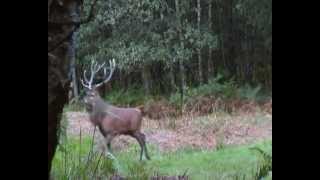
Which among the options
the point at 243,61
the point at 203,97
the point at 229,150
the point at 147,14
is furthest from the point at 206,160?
the point at 147,14

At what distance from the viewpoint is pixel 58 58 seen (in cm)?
158

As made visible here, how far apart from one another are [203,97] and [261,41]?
0.22m

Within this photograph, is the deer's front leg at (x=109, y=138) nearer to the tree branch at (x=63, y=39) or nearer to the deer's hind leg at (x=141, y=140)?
the deer's hind leg at (x=141, y=140)

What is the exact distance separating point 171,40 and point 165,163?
0.34 metres

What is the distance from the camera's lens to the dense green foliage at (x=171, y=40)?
1628 millimetres

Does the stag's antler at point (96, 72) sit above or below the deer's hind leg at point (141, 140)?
above

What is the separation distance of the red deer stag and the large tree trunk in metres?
0.07

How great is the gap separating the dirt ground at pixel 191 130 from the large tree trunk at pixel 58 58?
0.06 m

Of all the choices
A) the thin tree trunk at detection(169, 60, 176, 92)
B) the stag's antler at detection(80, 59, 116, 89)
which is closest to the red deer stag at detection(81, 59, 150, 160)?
the stag's antler at detection(80, 59, 116, 89)

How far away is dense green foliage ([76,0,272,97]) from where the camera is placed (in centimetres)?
163

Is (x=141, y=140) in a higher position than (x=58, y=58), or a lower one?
lower

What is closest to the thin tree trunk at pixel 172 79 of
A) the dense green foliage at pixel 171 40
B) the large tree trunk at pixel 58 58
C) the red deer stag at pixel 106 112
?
the dense green foliage at pixel 171 40

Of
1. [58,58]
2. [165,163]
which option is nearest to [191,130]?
[165,163]

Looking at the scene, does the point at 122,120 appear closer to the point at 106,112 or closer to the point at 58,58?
the point at 106,112
